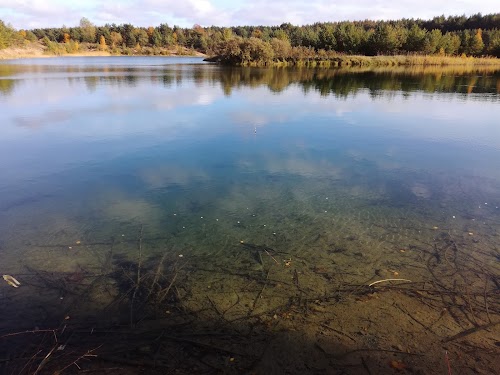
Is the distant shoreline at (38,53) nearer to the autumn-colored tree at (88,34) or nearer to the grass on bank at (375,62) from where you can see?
the autumn-colored tree at (88,34)

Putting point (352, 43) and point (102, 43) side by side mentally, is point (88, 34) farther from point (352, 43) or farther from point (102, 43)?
point (352, 43)

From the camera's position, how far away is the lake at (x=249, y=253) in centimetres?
477

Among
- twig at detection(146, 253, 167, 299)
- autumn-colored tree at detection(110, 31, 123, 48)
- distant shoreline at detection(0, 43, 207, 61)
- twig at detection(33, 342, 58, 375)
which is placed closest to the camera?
twig at detection(33, 342, 58, 375)

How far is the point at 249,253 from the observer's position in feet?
22.9

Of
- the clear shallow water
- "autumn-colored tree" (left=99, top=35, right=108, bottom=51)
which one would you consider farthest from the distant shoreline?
the clear shallow water

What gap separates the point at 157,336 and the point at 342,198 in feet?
20.7

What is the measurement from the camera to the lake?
188 inches

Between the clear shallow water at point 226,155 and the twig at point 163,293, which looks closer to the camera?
the twig at point 163,293

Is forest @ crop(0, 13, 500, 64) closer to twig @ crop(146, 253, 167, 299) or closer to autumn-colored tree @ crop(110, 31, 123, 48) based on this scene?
autumn-colored tree @ crop(110, 31, 123, 48)

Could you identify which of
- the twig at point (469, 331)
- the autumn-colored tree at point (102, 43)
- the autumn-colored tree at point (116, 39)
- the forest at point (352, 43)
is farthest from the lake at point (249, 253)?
the autumn-colored tree at point (116, 39)

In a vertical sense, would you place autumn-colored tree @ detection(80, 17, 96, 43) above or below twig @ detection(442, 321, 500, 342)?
above

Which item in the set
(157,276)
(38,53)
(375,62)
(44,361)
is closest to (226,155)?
(157,276)

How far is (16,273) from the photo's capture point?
6.23 m

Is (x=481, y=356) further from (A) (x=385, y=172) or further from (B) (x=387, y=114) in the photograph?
(B) (x=387, y=114)
